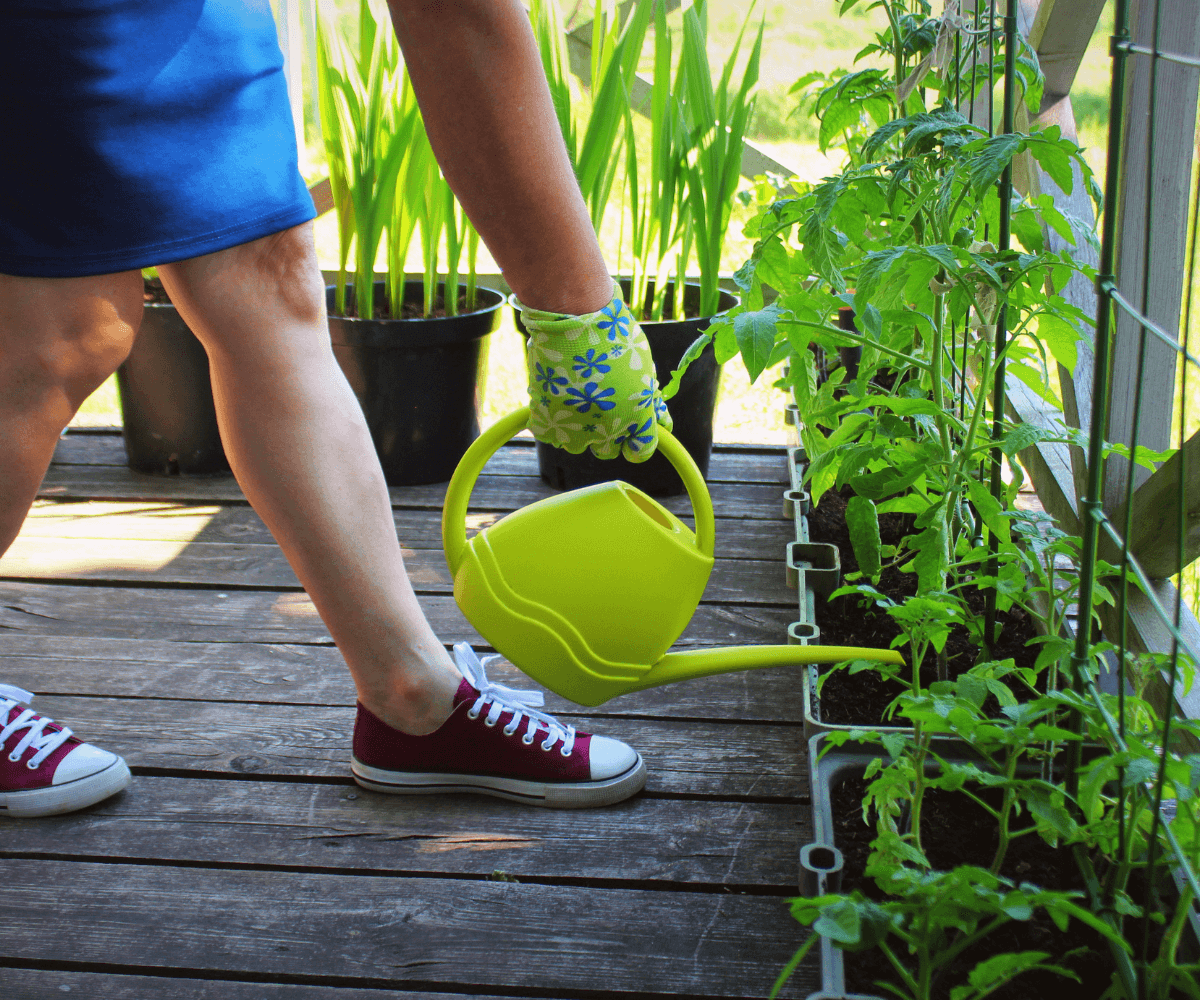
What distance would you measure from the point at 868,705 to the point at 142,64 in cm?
96

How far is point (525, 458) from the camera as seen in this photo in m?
2.33

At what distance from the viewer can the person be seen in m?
0.87

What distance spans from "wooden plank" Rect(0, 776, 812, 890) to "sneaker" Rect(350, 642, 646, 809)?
20 millimetres

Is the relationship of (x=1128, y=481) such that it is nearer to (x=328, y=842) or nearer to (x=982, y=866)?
(x=982, y=866)

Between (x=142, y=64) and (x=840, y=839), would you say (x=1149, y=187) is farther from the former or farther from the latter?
(x=142, y=64)

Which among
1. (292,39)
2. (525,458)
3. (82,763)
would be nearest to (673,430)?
(525,458)

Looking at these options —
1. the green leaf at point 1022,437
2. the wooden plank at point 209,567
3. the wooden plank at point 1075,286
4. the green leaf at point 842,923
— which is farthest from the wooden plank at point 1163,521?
the green leaf at point 842,923

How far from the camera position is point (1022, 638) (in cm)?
125

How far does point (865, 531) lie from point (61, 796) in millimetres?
905

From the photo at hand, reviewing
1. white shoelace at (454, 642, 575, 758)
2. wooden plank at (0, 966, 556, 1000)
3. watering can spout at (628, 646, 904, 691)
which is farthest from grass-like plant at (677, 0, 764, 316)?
wooden plank at (0, 966, 556, 1000)

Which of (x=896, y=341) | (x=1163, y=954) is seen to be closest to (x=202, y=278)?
(x=896, y=341)

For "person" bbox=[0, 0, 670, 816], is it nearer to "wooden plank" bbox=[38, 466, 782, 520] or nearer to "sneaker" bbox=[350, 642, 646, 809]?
"sneaker" bbox=[350, 642, 646, 809]

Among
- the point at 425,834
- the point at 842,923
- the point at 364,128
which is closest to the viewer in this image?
the point at 842,923

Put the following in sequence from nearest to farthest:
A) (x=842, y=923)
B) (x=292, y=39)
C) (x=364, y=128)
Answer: (x=842, y=923)
(x=364, y=128)
(x=292, y=39)
